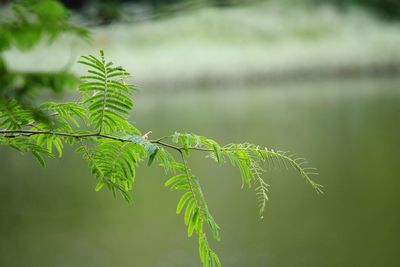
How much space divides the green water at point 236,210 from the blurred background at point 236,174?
4 centimetres

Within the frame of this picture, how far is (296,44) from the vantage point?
41.5m

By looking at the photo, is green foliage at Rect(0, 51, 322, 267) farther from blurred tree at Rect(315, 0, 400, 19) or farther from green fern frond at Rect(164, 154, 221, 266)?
blurred tree at Rect(315, 0, 400, 19)

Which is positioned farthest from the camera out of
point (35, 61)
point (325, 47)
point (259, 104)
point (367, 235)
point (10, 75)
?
point (325, 47)

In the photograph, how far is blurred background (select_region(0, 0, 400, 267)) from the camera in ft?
26.6

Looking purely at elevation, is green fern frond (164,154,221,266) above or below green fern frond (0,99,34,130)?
below

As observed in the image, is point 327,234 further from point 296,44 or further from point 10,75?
point 296,44

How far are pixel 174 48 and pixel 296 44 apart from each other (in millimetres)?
8608

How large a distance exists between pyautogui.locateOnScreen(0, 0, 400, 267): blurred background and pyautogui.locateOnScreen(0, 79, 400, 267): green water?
36 millimetres

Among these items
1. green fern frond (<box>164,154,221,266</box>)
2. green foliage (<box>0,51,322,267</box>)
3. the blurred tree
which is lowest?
green fern frond (<box>164,154,221,266</box>)

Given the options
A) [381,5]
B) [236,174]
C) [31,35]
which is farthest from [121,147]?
[381,5]

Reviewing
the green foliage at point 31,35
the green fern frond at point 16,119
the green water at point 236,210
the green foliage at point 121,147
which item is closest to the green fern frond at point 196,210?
the green foliage at point 121,147

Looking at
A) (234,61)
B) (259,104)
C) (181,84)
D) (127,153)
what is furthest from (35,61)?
(127,153)

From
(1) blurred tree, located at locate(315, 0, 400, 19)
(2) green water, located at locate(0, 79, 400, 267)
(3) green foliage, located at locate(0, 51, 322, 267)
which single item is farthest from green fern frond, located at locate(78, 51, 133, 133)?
(1) blurred tree, located at locate(315, 0, 400, 19)

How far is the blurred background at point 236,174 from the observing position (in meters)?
8.11
